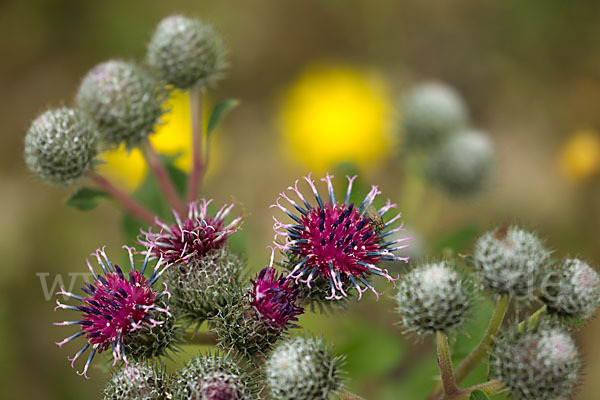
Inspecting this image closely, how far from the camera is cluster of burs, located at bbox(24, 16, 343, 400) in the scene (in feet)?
9.43

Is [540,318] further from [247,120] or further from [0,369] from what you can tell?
[247,120]

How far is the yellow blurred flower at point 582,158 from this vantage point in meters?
5.82

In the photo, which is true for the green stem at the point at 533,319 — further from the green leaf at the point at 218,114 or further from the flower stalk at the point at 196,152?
the green leaf at the point at 218,114

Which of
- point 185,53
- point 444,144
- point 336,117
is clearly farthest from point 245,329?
point 336,117

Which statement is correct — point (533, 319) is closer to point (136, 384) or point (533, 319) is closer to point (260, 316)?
point (260, 316)

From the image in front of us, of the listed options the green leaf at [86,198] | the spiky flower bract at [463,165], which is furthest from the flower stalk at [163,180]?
the spiky flower bract at [463,165]

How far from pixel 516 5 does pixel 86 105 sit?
5.97m

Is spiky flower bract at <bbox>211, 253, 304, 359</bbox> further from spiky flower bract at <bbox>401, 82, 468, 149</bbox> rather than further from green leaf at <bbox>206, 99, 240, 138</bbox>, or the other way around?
spiky flower bract at <bbox>401, 82, 468, 149</bbox>

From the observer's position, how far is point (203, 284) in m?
3.23

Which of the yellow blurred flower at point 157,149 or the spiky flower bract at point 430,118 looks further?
the yellow blurred flower at point 157,149

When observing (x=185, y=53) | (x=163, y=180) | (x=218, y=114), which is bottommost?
(x=163, y=180)

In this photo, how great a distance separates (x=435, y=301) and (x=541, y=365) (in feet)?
1.82

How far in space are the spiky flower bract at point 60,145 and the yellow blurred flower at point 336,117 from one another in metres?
3.75

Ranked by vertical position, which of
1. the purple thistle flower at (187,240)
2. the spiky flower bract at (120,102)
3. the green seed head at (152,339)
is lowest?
the green seed head at (152,339)
